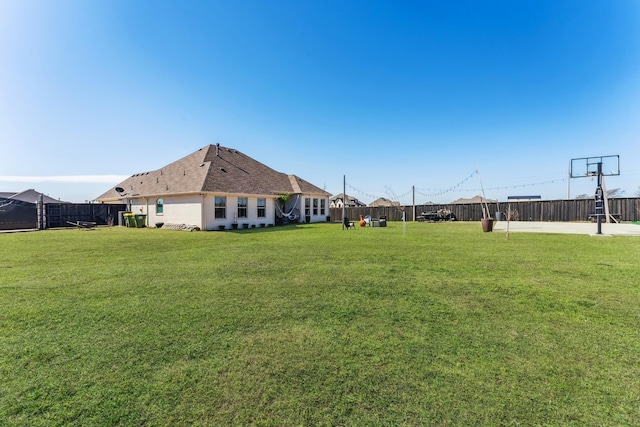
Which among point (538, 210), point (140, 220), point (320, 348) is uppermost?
point (538, 210)

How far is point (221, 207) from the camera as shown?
16859 millimetres

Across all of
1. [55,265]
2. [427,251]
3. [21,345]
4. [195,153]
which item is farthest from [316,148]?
[21,345]

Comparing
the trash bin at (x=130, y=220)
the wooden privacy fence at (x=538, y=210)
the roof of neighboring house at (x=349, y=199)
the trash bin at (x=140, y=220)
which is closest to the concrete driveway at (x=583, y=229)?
the wooden privacy fence at (x=538, y=210)

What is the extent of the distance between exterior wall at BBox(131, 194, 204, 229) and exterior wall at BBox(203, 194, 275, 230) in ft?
1.44

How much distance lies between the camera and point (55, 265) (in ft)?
20.8

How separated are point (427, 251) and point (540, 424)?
6.87 meters

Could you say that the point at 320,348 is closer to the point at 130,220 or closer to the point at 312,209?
the point at 130,220

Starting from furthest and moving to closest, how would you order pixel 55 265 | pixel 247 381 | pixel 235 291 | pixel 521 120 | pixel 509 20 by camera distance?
pixel 521 120
pixel 509 20
pixel 55 265
pixel 235 291
pixel 247 381

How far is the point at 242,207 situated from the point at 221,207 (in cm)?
155

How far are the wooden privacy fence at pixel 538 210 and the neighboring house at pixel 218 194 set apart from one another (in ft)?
22.6

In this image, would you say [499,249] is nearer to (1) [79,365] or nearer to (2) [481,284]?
(2) [481,284]

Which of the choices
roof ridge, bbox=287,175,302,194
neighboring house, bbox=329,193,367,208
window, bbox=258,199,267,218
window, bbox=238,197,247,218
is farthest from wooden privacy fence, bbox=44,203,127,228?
neighboring house, bbox=329,193,367,208

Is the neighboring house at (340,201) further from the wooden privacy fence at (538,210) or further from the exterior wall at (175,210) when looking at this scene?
the exterior wall at (175,210)

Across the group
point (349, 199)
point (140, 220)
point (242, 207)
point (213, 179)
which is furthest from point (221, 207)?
point (349, 199)
